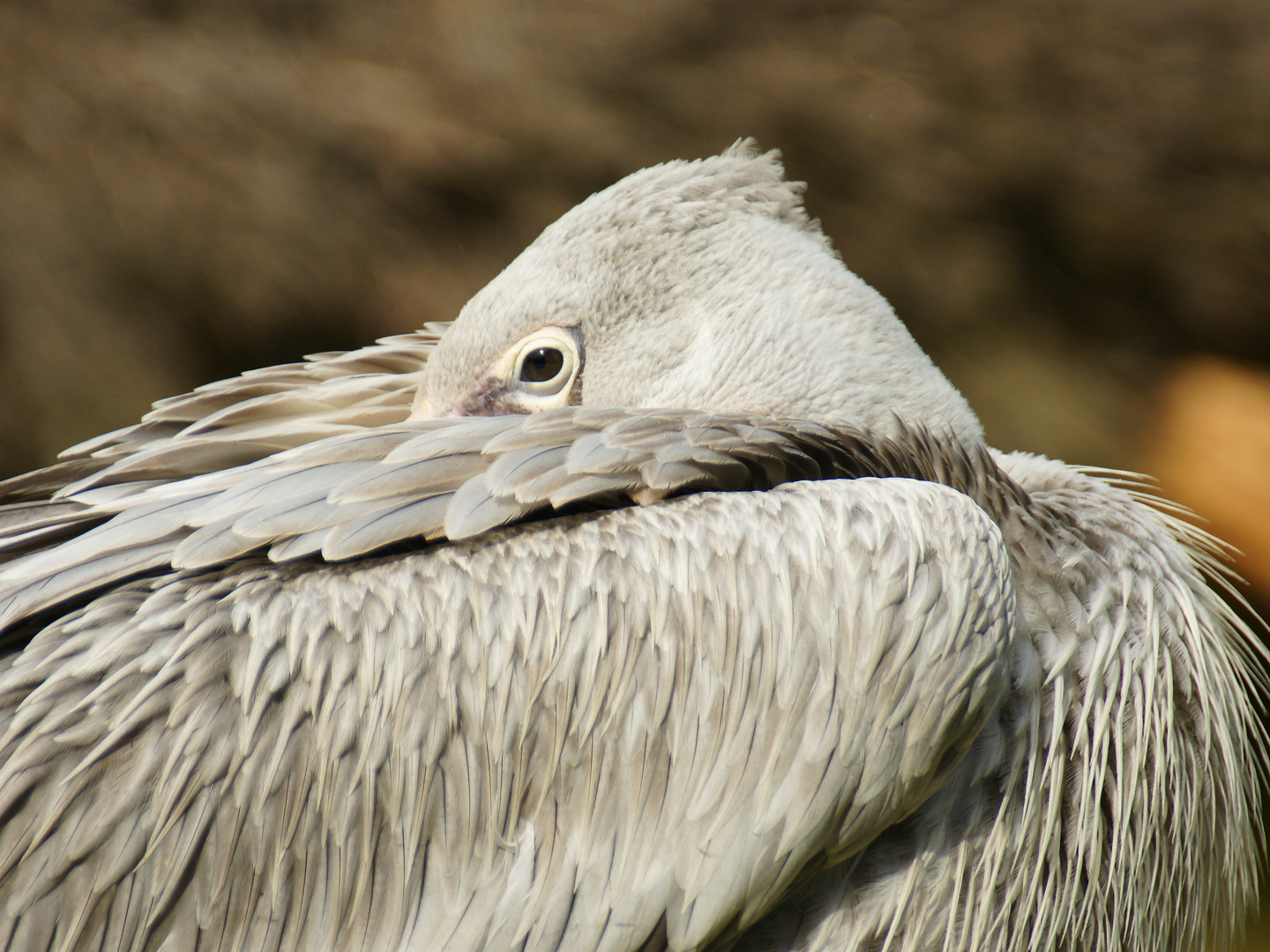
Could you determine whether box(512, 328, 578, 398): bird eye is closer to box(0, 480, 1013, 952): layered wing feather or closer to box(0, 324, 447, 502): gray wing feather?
box(0, 324, 447, 502): gray wing feather

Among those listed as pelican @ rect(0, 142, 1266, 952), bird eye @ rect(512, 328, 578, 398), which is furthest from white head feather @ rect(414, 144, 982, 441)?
pelican @ rect(0, 142, 1266, 952)

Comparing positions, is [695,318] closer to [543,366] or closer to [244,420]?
[543,366]

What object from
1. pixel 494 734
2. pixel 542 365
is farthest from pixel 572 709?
pixel 542 365

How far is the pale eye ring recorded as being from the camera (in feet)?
5.75

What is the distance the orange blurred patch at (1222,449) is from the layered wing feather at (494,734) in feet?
6.11

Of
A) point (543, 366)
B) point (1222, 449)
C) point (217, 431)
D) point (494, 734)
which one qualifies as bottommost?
point (494, 734)

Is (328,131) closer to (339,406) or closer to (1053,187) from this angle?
(339,406)

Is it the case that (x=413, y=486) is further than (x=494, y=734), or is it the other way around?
(x=413, y=486)

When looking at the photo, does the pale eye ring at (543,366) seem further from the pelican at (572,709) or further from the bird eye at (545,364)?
the pelican at (572,709)

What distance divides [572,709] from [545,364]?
0.80 metres

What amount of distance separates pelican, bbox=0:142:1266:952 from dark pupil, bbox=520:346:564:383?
1.30 ft

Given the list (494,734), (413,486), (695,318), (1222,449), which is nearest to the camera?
(494,734)

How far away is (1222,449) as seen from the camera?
2652mm

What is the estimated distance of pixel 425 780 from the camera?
112cm
